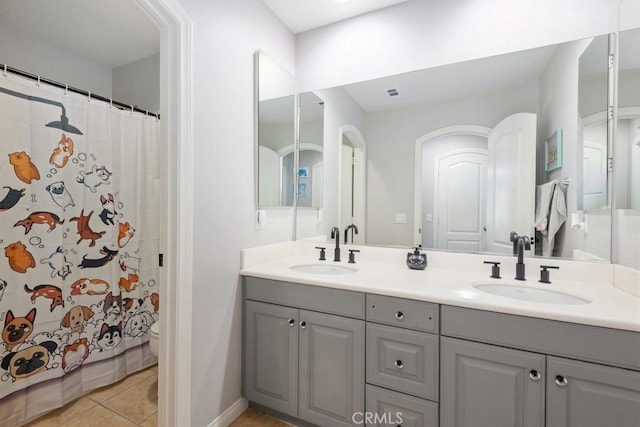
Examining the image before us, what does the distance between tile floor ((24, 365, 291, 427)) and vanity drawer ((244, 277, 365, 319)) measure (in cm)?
68

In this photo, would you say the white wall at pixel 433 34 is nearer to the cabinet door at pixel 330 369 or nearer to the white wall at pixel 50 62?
the cabinet door at pixel 330 369

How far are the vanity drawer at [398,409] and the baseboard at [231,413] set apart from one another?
0.78m

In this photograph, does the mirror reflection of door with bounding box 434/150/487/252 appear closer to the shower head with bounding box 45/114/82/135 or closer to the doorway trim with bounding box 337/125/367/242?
the doorway trim with bounding box 337/125/367/242

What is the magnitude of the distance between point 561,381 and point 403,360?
56 cm

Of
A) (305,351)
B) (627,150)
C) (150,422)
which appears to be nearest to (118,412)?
(150,422)

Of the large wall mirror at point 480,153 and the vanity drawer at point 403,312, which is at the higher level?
the large wall mirror at point 480,153

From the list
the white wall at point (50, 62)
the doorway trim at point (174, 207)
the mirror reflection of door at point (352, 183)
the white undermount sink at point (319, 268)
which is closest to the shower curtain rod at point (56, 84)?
the white wall at point (50, 62)

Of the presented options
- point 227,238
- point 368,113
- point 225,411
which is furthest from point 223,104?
point 225,411

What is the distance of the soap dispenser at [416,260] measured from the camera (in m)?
1.72

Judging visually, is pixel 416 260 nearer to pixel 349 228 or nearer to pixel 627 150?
pixel 349 228

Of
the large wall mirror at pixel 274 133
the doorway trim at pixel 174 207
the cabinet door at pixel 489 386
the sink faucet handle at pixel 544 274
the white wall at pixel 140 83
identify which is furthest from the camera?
the white wall at pixel 140 83

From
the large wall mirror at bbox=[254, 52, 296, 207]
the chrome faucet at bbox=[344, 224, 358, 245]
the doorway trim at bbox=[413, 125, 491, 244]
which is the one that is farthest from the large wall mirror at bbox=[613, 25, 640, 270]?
the large wall mirror at bbox=[254, 52, 296, 207]

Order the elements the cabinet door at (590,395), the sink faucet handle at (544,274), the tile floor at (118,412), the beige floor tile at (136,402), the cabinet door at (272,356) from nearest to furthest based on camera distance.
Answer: the cabinet door at (590,395) < the sink faucet handle at (544,274) < the cabinet door at (272,356) < the tile floor at (118,412) < the beige floor tile at (136,402)

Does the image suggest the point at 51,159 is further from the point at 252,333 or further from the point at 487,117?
the point at 487,117
